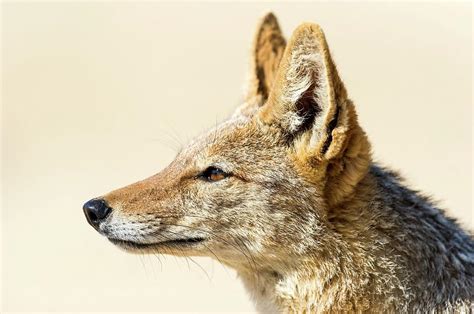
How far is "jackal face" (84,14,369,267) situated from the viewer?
24.2 ft

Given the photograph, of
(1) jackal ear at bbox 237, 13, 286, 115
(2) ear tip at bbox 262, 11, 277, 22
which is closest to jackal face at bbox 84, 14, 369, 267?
(1) jackal ear at bbox 237, 13, 286, 115

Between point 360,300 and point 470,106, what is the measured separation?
63.4 ft

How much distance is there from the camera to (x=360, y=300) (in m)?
7.36

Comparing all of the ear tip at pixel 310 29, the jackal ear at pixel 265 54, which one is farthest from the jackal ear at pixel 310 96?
the jackal ear at pixel 265 54

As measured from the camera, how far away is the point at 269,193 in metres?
7.56

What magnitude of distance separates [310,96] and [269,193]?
829 mm

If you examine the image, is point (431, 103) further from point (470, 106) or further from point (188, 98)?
point (188, 98)

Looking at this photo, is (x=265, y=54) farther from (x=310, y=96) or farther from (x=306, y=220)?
(x=306, y=220)

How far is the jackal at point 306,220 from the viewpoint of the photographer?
24.2ft

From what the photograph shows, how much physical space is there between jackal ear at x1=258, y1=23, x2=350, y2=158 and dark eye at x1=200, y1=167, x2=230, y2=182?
615 millimetres

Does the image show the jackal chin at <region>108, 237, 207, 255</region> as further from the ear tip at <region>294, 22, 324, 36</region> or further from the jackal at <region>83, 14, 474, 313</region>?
the ear tip at <region>294, 22, 324, 36</region>

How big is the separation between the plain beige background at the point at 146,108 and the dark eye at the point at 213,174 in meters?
1.63

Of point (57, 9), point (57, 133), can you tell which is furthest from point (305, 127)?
point (57, 9)

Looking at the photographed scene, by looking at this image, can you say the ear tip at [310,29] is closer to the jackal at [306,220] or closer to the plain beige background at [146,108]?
the jackal at [306,220]
